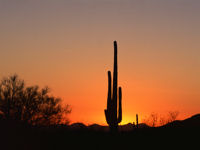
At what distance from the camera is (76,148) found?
15602mm

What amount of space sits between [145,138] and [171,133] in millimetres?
1803

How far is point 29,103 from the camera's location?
33.6m

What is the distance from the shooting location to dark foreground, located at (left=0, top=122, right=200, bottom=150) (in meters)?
16.0

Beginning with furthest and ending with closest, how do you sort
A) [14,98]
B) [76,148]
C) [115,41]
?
[14,98] → [115,41] → [76,148]

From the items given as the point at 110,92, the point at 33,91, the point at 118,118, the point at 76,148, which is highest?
the point at 33,91

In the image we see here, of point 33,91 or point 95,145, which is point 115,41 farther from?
point 33,91

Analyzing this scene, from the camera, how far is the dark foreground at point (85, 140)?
1603cm

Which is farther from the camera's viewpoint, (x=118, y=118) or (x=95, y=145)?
(x=118, y=118)

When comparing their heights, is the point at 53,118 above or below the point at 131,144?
above

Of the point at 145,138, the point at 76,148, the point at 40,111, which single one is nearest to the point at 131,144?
the point at 145,138

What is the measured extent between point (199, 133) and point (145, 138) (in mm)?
2850

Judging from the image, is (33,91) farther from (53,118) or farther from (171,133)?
(171,133)

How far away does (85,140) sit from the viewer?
16.7m

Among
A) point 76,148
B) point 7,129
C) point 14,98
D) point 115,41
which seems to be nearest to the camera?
point 76,148
